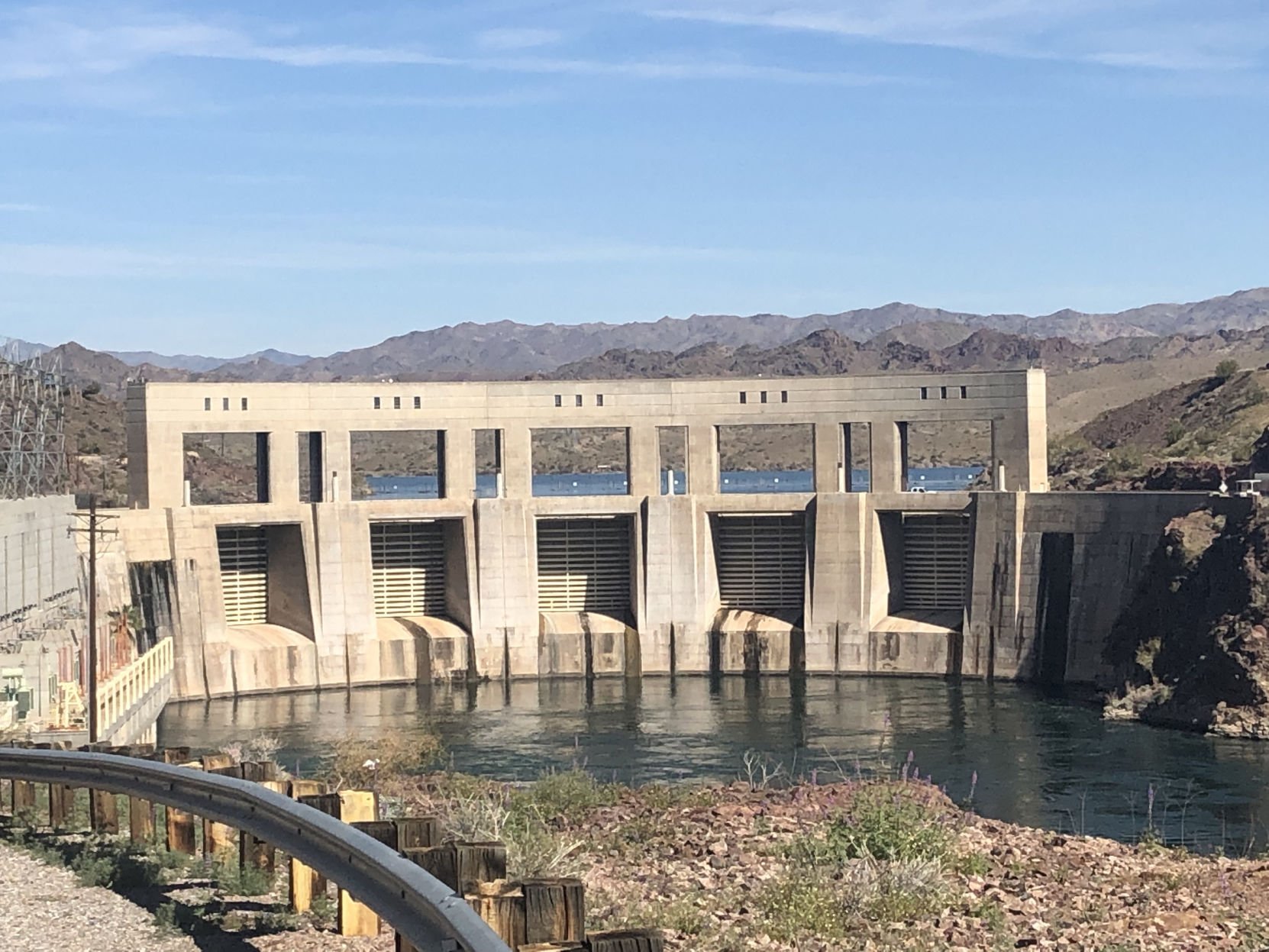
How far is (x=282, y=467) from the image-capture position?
49.2 meters

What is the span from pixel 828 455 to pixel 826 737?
1280 cm

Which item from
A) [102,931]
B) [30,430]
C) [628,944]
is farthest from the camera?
[30,430]

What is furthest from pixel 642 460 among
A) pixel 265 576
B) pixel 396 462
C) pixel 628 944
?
pixel 396 462

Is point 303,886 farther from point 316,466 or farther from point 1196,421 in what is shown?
point 1196,421

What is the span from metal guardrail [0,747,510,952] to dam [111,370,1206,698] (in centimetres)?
3078

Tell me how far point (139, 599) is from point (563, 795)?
25.2 m

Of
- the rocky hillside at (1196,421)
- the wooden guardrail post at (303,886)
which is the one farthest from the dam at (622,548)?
the wooden guardrail post at (303,886)

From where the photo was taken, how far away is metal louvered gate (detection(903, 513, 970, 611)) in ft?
161

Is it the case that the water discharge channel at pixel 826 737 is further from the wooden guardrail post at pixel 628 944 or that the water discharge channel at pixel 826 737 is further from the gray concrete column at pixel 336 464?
the wooden guardrail post at pixel 628 944

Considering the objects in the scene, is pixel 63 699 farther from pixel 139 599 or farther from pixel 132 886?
pixel 132 886

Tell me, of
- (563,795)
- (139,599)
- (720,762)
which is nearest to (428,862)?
(563,795)

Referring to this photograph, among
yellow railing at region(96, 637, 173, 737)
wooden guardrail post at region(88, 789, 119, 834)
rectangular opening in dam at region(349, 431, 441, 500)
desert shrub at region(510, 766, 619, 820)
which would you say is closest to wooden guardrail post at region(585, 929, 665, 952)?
wooden guardrail post at region(88, 789, 119, 834)

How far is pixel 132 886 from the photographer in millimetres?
12688

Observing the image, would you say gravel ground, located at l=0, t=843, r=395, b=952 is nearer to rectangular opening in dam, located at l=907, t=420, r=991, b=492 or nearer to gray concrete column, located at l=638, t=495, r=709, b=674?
gray concrete column, located at l=638, t=495, r=709, b=674
